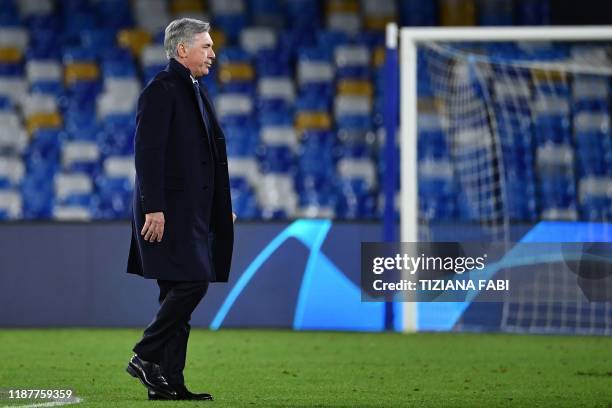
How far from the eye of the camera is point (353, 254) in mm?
9766

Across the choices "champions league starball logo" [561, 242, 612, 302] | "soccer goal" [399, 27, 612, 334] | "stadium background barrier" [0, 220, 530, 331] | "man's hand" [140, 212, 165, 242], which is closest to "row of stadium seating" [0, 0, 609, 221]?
"soccer goal" [399, 27, 612, 334]

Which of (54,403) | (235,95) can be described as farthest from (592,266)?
(235,95)

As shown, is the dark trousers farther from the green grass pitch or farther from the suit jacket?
the green grass pitch

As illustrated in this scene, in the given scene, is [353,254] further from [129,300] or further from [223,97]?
[223,97]

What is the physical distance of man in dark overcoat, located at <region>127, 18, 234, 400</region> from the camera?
4.93m

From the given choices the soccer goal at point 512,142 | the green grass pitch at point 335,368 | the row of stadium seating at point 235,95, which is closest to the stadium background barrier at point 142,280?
the green grass pitch at point 335,368

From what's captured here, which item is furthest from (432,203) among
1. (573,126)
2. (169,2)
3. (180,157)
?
(180,157)

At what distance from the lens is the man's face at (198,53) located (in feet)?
16.7

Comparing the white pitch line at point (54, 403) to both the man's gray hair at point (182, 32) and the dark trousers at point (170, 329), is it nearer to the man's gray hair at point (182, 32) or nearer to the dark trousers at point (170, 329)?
the dark trousers at point (170, 329)

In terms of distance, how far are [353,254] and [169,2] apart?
15.6 feet

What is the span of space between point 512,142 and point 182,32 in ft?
22.6

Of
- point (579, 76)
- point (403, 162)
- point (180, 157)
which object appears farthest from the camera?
point (579, 76)

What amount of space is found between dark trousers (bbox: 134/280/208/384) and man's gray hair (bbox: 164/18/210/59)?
2.98 feet

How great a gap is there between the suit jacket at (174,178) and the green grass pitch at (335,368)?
0.54 metres
